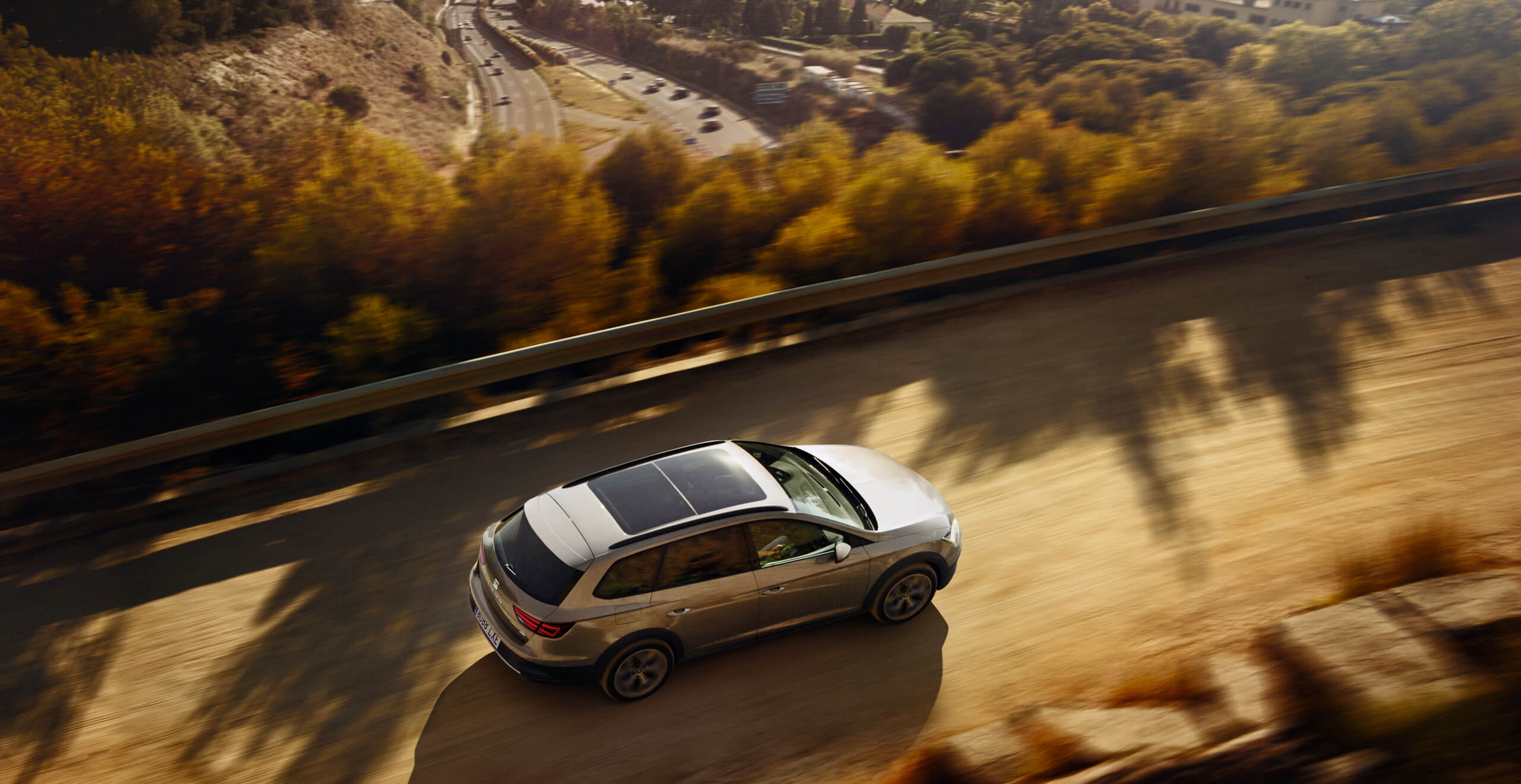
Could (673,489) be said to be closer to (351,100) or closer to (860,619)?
(860,619)

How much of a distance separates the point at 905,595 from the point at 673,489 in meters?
1.77

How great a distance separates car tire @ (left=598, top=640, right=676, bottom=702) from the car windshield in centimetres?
124

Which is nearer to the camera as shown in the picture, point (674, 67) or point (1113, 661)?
point (1113, 661)

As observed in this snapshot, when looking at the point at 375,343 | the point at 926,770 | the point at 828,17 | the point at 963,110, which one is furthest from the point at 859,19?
the point at 926,770

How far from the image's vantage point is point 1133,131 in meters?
16.7

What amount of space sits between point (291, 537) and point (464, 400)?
6.61 ft

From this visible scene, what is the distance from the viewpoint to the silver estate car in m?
5.12

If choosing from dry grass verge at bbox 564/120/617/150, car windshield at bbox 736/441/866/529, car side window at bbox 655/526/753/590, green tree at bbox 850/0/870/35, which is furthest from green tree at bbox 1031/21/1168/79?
car side window at bbox 655/526/753/590

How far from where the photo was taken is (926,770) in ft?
16.3

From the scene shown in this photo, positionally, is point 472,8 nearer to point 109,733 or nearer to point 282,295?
point 282,295

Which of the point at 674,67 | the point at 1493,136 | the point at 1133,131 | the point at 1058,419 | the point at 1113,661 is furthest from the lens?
the point at 674,67

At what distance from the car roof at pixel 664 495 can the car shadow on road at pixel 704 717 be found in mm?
1076

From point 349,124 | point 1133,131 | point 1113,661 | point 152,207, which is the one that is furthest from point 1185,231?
point 152,207

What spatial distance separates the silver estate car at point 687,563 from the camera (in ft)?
16.8
